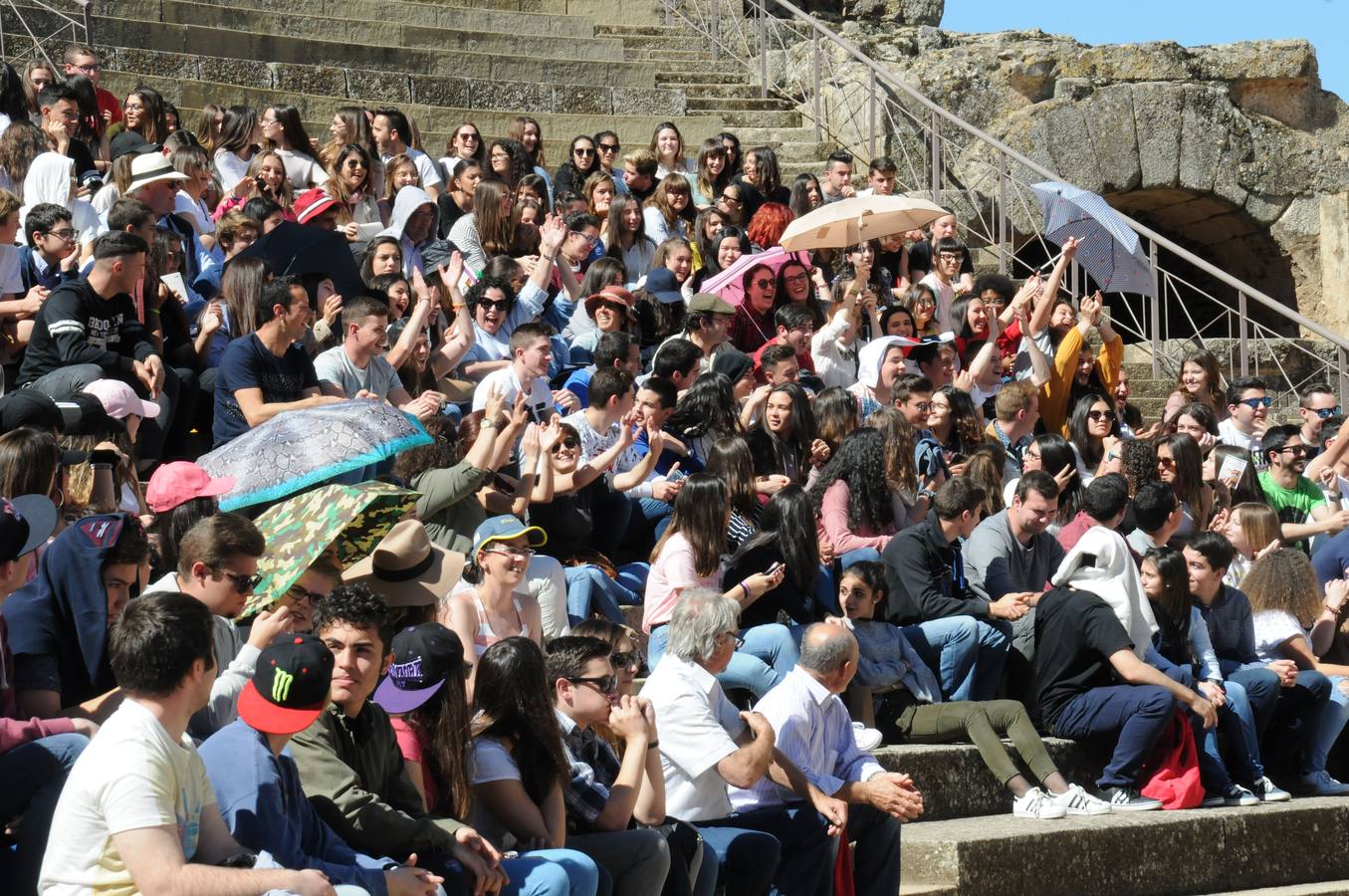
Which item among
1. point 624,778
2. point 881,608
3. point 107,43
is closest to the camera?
point 624,778

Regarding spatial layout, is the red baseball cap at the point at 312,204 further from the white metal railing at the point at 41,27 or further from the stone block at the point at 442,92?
the stone block at the point at 442,92

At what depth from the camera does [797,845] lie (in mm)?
6258

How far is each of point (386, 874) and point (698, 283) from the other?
7.02m

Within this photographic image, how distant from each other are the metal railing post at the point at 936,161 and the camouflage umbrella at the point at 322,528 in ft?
27.6

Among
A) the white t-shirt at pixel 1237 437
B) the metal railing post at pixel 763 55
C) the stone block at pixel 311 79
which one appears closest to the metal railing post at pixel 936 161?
the metal railing post at pixel 763 55

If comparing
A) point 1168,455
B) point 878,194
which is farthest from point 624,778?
point 878,194

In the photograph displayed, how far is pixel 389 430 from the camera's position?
21.4ft

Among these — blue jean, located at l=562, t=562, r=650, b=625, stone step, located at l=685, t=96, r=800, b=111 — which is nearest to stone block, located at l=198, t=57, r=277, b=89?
stone step, located at l=685, t=96, r=800, b=111

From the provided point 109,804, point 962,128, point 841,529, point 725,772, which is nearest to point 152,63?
point 962,128

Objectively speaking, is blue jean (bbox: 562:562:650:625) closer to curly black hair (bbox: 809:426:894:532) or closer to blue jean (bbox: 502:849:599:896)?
curly black hair (bbox: 809:426:894:532)

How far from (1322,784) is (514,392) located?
4097 millimetres

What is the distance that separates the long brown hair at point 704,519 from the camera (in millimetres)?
7379

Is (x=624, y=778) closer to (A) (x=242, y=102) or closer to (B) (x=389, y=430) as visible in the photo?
(B) (x=389, y=430)

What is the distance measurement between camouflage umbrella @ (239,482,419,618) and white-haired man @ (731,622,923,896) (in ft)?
4.90
